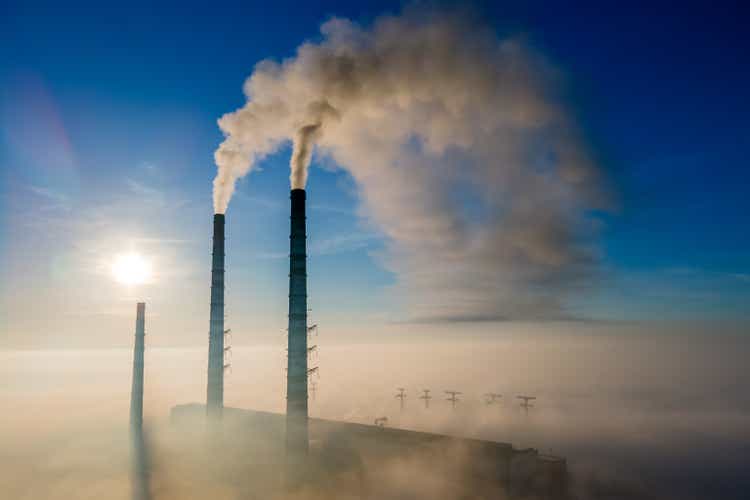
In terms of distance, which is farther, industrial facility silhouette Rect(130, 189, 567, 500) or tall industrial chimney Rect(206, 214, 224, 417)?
tall industrial chimney Rect(206, 214, 224, 417)

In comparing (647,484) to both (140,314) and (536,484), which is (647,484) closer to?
(536,484)

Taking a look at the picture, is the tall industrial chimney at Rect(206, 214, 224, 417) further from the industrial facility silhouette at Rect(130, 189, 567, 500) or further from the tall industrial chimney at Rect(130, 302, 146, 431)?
the tall industrial chimney at Rect(130, 302, 146, 431)

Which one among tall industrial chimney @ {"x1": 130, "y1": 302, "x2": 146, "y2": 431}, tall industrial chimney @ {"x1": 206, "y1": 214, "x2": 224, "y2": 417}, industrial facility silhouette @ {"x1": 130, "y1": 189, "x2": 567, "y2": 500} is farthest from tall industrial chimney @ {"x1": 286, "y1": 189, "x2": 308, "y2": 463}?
tall industrial chimney @ {"x1": 130, "y1": 302, "x2": 146, "y2": 431}

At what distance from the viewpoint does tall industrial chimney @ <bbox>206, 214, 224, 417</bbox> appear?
29422 mm

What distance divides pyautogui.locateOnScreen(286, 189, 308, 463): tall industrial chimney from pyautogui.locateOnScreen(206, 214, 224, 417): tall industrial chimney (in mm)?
10330

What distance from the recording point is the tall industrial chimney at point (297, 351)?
2044 centimetres

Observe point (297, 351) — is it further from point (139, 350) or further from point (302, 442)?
point (139, 350)

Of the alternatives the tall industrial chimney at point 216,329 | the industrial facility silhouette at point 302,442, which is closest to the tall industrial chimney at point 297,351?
the industrial facility silhouette at point 302,442

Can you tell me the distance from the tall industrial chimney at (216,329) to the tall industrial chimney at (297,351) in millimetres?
10330

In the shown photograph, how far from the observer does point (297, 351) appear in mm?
20531

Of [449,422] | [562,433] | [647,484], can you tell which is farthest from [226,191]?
[562,433]

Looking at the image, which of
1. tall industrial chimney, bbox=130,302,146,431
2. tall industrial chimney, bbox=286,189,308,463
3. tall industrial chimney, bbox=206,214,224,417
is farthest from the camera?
tall industrial chimney, bbox=130,302,146,431

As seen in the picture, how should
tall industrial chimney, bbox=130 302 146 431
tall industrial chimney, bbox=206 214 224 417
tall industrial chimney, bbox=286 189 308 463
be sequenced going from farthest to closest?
1. tall industrial chimney, bbox=130 302 146 431
2. tall industrial chimney, bbox=206 214 224 417
3. tall industrial chimney, bbox=286 189 308 463

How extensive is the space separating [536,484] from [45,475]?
39831mm
